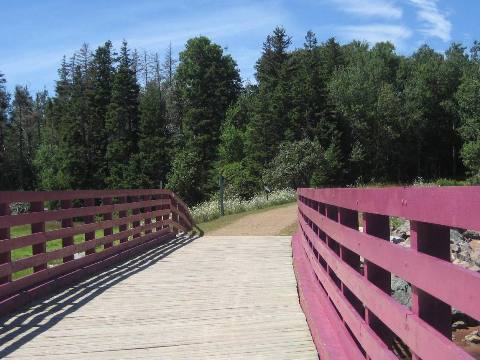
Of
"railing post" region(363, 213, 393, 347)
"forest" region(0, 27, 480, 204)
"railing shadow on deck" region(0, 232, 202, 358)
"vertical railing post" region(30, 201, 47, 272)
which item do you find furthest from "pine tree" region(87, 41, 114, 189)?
"railing post" region(363, 213, 393, 347)

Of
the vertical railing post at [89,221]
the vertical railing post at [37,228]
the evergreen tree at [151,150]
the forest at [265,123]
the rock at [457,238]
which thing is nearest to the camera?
the vertical railing post at [37,228]

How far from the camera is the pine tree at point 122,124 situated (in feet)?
242

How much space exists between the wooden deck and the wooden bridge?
0.05ft

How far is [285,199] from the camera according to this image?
29.6 m

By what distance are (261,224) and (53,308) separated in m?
13.4

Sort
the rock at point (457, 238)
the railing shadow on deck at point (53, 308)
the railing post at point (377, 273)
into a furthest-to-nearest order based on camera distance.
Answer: the rock at point (457, 238) < the railing shadow on deck at point (53, 308) < the railing post at point (377, 273)

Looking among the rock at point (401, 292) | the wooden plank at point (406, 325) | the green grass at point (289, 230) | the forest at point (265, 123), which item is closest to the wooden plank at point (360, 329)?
the wooden plank at point (406, 325)

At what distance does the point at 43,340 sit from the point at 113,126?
72.6m

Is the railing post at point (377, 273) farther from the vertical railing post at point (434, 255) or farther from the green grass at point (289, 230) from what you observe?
the green grass at point (289, 230)

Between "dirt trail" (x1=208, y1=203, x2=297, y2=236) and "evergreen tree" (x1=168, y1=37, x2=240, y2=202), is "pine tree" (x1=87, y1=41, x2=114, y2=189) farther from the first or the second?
"dirt trail" (x1=208, y1=203, x2=297, y2=236)

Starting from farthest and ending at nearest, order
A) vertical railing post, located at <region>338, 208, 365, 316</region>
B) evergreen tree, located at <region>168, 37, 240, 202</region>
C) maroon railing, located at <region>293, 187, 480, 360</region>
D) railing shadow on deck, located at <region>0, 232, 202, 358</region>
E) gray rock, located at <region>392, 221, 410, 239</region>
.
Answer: evergreen tree, located at <region>168, 37, 240, 202</region>
gray rock, located at <region>392, 221, 410, 239</region>
railing shadow on deck, located at <region>0, 232, 202, 358</region>
vertical railing post, located at <region>338, 208, 365, 316</region>
maroon railing, located at <region>293, 187, 480, 360</region>

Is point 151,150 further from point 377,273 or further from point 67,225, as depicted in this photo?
point 377,273

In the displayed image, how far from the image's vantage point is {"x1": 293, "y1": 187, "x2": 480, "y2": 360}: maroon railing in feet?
5.88

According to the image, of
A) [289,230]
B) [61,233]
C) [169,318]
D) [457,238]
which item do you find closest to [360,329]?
[169,318]
